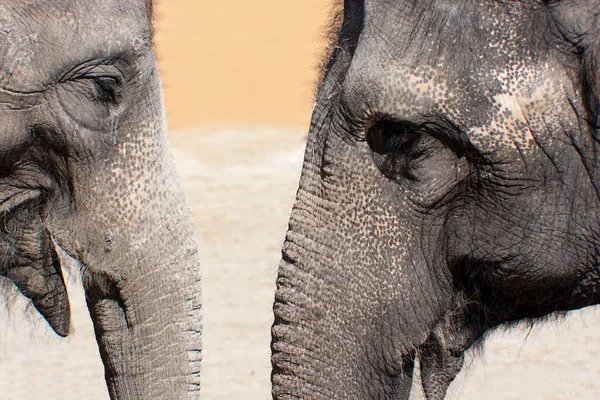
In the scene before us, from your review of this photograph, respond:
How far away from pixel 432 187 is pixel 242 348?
131 inches

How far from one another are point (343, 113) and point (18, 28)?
93 cm

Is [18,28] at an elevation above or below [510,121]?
above

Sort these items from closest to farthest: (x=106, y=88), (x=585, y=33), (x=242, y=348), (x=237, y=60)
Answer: (x=585, y=33) → (x=106, y=88) → (x=242, y=348) → (x=237, y=60)

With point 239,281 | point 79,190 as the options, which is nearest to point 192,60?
point 239,281

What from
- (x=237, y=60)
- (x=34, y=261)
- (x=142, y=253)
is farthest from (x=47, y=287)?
(x=237, y=60)

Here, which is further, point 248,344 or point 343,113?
point 248,344

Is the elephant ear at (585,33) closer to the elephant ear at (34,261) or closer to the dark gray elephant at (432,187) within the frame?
the dark gray elephant at (432,187)

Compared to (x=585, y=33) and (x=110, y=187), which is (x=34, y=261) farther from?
(x=585, y=33)

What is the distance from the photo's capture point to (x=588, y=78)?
2.34 metres

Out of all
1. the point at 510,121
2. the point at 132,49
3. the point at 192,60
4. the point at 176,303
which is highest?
the point at 192,60

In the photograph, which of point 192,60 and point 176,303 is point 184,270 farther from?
point 192,60

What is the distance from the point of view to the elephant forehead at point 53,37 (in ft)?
8.38

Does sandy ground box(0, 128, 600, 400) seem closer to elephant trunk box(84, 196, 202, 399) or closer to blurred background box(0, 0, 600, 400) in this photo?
blurred background box(0, 0, 600, 400)

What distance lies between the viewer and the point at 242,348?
5562 millimetres
